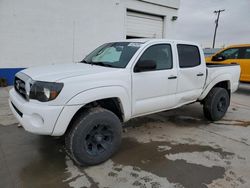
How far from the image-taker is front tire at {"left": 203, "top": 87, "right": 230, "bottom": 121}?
4805 millimetres

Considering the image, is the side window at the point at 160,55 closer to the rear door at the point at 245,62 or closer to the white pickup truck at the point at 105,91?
the white pickup truck at the point at 105,91

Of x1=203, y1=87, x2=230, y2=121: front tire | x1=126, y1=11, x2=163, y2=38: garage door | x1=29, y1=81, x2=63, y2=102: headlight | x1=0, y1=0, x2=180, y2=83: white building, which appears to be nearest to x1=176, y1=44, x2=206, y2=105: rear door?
x1=203, y1=87, x2=230, y2=121: front tire

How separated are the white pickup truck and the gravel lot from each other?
0.34 m

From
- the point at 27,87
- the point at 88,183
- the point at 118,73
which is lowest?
the point at 88,183

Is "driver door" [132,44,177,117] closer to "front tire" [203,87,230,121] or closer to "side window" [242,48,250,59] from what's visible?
"front tire" [203,87,230,121]

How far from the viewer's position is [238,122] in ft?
16.8

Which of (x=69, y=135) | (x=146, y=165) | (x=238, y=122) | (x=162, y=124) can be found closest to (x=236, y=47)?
(x=238, y=122)

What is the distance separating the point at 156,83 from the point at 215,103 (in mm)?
2059

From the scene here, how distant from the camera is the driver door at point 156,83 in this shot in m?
3.34

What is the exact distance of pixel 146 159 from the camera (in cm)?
321

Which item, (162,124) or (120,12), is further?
(120,12)

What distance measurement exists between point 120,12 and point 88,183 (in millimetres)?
9735

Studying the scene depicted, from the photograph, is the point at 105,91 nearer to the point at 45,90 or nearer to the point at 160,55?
the point at 45,90

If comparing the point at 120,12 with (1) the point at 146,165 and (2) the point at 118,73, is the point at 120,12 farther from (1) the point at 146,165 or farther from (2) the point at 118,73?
(1) the point at 146,165
